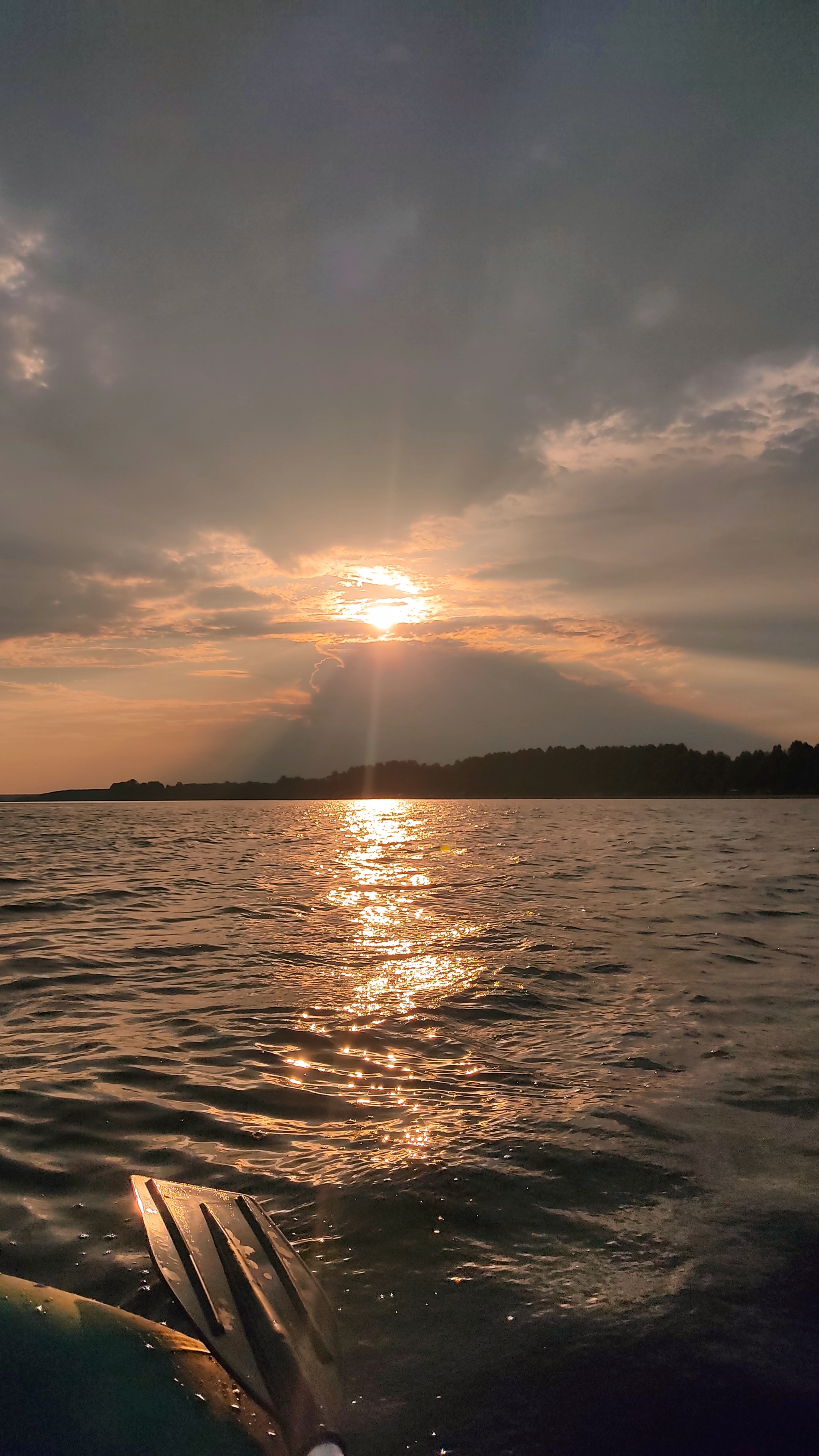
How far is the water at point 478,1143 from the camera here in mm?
3410

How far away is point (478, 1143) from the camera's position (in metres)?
5.69

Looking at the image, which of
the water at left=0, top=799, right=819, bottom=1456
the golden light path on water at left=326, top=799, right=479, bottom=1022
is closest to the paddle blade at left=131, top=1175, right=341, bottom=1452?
the water at left=0, top=799, right=819, bottom=1456

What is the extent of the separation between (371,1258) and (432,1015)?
4.96 m

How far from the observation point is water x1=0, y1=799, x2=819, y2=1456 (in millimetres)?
3410

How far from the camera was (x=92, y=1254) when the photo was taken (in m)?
4.26

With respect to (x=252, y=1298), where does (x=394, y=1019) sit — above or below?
below

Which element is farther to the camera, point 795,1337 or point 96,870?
point 96,870

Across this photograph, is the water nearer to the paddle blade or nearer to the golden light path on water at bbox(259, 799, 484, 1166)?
the golden light path on water at bbox(259, 799, 484, 1166)

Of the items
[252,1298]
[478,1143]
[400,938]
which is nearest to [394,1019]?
[478,1143]

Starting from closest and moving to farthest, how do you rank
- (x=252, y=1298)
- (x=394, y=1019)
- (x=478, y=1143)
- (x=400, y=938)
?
(x=252, y=1298), (x=478, y=1143), (x=394, y=1019), (x=400, y=938)

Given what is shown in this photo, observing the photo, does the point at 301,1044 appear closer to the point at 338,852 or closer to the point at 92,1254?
the point at 92,1254

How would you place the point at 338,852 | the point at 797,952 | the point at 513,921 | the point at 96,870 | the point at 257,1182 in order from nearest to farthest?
the point at 257,1182
the point at 797,952
the point at 513,921
the point at 96,870
the point at 338,852

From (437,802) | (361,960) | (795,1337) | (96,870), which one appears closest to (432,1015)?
(361,960)

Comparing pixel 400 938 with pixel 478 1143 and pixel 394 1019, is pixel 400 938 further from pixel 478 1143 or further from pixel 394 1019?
pixel 478 1143
